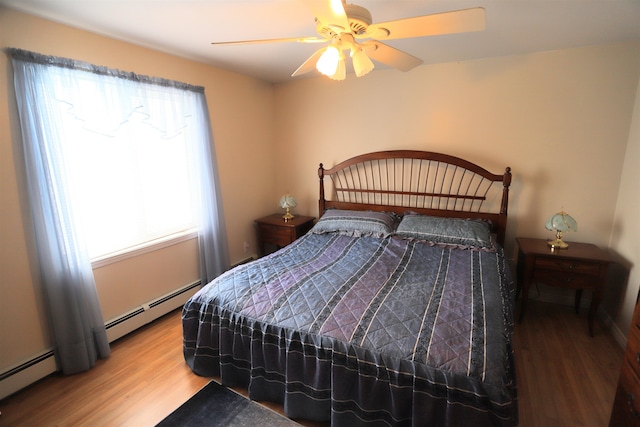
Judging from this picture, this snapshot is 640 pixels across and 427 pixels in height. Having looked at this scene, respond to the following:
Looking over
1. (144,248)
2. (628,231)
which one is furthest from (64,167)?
(628,231)

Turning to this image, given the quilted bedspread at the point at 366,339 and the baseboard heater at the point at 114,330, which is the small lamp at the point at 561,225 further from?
the baseboard heater at the point at 114,330

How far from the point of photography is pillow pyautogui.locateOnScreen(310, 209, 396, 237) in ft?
9.61

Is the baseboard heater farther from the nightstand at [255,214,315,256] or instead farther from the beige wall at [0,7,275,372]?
the nightstand at [255,214,315,256]

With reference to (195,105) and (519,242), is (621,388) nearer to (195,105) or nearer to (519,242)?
(519,242)

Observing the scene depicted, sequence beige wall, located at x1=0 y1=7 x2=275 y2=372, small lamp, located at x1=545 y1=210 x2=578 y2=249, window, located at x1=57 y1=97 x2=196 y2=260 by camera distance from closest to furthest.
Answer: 1. beige wall, located at x1=0 y1=7 x2=275 y2=372
2. window, located at x1=57 y1=97 x2=196 y2=260
3. small lamp, located at x1=545 y1=210 x2=578 y2=249

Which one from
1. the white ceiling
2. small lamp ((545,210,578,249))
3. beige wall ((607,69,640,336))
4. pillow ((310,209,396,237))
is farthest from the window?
beige wall ((607,69,640,336))

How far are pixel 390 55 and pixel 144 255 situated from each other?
2370mm

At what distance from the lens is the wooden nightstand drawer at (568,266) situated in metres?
2.31

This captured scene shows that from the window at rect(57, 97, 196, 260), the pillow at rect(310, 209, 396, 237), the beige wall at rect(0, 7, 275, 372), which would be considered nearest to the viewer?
the beige wall at rect(0, 7, 275, 372)

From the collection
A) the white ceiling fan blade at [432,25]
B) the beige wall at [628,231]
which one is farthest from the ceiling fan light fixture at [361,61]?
the beige wall at [628,231]

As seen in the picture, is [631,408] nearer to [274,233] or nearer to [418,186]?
[418,186]

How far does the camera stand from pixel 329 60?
1.57 m

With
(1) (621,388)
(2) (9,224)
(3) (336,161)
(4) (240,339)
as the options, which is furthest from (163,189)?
(1) (621,388)

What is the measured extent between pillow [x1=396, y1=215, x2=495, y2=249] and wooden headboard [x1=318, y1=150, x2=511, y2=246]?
27 cm
